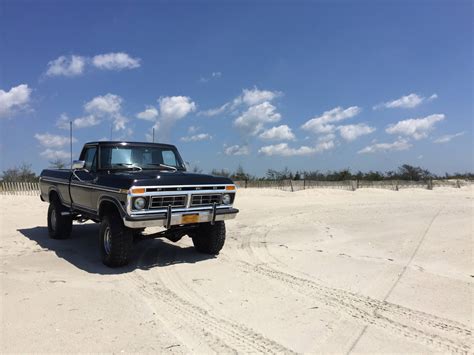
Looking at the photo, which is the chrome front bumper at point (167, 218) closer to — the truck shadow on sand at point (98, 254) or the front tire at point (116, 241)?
the front tire at point (116, 241)

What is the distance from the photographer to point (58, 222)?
29.1 feet

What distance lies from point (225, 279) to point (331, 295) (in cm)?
163

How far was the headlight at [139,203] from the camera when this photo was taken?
19.6ft

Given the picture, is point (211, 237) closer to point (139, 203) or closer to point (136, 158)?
point (139, 203)

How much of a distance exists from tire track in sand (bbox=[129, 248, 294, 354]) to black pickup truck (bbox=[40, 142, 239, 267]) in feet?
4.00

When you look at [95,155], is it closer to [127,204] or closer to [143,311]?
[127,204]

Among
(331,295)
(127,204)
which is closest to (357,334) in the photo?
(331,295)

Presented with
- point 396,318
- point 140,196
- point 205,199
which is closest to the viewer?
point 396,318

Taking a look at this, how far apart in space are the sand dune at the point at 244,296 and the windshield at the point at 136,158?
5.76 ft

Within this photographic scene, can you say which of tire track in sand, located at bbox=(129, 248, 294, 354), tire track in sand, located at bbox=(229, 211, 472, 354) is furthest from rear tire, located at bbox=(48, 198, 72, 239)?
tire track in sand, located at bbox=(229, 211, 472, 354)

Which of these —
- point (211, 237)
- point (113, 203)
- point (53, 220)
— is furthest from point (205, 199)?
point (53, 220)

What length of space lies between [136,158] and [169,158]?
86 cm

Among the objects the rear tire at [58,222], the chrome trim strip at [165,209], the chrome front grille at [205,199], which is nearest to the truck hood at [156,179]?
the chrome front grille at [205,199]

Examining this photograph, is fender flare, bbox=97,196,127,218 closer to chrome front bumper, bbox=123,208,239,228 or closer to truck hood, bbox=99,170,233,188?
chrome front bumper, bbox=123,208,239,228
